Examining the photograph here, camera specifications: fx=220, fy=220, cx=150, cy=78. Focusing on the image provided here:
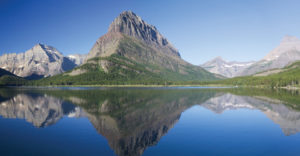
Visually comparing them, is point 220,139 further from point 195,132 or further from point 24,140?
point 24,140

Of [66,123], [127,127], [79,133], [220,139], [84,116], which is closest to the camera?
[220,139]

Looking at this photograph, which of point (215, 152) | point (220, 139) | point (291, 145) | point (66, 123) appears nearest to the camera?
point (215, 152)

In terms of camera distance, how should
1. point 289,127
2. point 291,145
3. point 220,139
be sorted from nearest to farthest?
point 291,145 → point 220,139 → point 289,127

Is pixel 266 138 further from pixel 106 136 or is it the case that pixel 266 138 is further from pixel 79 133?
pixel 79 133

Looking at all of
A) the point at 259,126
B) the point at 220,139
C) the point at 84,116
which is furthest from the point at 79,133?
the point at 259,126

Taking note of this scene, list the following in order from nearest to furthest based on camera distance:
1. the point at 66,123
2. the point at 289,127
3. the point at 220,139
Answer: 1. the point at 220,139
2. the point at 289,127
3. the point at 66,123

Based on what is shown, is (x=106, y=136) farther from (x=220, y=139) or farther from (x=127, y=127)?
(x=220, y=139)

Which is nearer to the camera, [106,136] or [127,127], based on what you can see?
[106,136]

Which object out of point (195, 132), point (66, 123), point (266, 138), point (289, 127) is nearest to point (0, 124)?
point (66, 123)

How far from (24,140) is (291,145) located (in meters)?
34.3

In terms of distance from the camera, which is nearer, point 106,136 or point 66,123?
point 106,136

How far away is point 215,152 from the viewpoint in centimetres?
2442

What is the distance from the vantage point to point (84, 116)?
4747cm

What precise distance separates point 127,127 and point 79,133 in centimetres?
746
